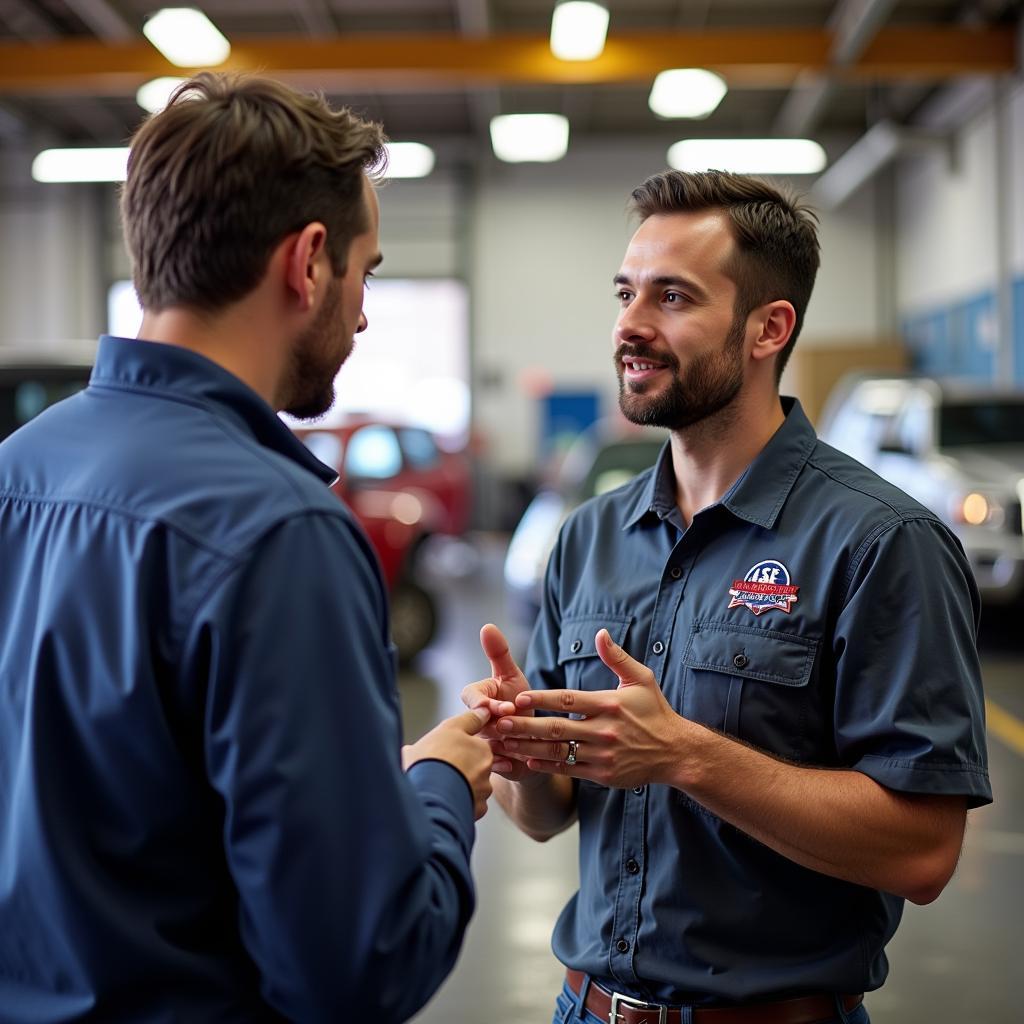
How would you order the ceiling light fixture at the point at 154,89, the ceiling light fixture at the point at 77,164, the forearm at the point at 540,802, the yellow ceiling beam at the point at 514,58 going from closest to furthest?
the forearm at the point at 540,802 < the yellow ceiling beam at the point at 514,58 < the ceiling light fixture at the point at 154,89 < the ceiling light fixture at the point at 77,164

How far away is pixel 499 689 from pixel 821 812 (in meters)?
0.49

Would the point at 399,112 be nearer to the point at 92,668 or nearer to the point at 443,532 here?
the point at 443,532

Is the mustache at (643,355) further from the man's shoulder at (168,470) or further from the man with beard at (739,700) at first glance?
the man's shoulder at (168,470)

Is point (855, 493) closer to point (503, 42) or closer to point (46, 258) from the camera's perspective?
point (503, 42)

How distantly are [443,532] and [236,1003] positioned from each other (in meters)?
13.5

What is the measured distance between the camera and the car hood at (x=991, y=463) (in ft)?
26.2

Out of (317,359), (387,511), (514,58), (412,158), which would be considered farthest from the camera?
(412,158)

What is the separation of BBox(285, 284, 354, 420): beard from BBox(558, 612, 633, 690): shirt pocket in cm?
76

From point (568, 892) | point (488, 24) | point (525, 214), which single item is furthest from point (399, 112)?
point (568, 892)

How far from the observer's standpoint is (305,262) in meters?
1.29

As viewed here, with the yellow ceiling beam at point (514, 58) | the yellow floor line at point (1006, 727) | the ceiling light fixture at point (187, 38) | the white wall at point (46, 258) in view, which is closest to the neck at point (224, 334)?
the yellow floor line at point (1006, 727)

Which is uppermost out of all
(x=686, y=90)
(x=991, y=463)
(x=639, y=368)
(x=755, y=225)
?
(x=686, y=90)

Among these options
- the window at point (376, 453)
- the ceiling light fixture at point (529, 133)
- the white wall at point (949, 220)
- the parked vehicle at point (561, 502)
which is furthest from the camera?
the white wall at point (949, 220)

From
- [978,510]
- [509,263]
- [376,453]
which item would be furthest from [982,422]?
[509,263]
